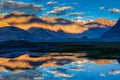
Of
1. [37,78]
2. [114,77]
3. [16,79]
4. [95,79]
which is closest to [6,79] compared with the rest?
[16,79]

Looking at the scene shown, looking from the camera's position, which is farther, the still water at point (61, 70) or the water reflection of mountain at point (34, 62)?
the water reflection of mountain at point (34, 62)

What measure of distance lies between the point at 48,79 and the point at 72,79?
7.04 ft

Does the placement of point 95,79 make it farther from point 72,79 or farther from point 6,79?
point 6,79

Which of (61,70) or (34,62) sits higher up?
(34,62)

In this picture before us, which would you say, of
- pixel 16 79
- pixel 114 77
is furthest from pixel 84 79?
pixel 16 79

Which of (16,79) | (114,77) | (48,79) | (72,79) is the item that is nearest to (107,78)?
(114,77)

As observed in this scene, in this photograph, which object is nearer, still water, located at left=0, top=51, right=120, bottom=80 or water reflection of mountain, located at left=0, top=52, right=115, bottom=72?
still water, located at left=0, top=51, right=120, bottom=80

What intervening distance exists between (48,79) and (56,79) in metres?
0.73

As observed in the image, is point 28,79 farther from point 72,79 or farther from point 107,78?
point 107,78

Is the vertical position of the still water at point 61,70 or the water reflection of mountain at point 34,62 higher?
the water reflection of mountain at point 34,62

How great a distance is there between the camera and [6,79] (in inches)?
1210

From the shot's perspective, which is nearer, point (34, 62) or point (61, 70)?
point (61, 70)

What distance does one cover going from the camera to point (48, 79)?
31.0 meters

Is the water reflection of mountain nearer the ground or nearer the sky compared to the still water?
nearer the sky
